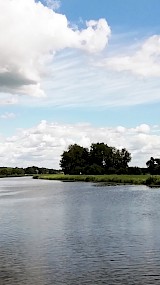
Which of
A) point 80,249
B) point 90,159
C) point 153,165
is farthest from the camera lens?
point 90,159

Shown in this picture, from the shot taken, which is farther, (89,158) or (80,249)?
(89,158)

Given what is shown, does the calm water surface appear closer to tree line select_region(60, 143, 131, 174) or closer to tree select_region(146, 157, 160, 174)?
tree select_region(146, 157, 160, 174)

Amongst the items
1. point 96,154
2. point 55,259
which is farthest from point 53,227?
point 96,154

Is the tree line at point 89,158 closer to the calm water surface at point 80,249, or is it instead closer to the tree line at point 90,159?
the tree line at point 90,159

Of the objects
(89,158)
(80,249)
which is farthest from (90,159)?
(80,249)

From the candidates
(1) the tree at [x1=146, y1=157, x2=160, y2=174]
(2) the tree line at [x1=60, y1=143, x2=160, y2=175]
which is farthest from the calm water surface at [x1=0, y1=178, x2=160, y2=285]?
(2) the tree line at [x1=60, y1=143, x2=160, y2=175]

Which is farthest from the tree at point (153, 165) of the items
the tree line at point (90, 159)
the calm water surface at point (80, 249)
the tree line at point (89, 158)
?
the calm water surface at point (80, 249)

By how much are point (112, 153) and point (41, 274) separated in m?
173

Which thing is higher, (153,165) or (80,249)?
(153,165)

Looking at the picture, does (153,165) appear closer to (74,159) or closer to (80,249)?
(74,159)

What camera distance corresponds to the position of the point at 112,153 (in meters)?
191

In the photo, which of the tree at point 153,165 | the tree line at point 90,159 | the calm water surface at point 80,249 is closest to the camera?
the calm water surface at point 80,249

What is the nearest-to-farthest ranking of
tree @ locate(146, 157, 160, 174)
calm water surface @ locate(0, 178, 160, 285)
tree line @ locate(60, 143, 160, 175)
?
calm water surface @ locate(0, 178, 160, 285) < tree @ locate(146, 157, 160, 174) < tree line @ locate(60, 143, 160, 175)

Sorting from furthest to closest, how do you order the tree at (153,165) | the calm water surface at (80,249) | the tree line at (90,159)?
1. the tree line at (90,159)
2. the tree at (153,165)
3. the calm water surface at (80,249)
